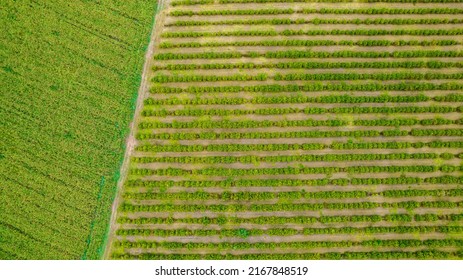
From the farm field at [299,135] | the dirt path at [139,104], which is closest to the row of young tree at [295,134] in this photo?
the farm field at [299,135]

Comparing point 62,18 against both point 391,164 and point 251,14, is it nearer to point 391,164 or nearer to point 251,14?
point 251,14

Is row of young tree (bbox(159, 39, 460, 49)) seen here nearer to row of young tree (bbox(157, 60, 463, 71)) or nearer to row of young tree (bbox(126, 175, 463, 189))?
row of young tree (bbox(157, 60, 463, 71))

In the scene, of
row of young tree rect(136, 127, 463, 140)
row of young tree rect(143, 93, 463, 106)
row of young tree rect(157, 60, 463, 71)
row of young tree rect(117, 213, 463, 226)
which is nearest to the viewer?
row of young tree rect(117, 213, 463, 226)

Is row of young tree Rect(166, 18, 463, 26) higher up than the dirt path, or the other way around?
row of young tree Rect(166, 18, 463, 26)

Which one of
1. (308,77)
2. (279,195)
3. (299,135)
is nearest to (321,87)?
(308,77)

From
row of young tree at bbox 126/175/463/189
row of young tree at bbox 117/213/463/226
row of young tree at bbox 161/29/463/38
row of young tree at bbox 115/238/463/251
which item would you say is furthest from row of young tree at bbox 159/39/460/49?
row of young tree at bbox 115/238/463/251

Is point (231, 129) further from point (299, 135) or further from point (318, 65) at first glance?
point (318, 65)
